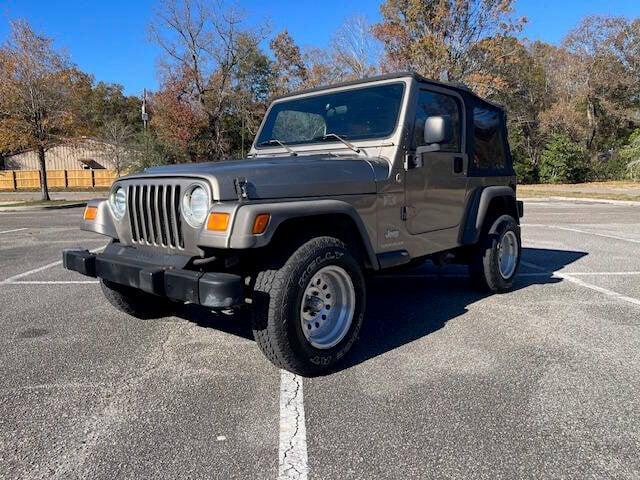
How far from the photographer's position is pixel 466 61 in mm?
26297

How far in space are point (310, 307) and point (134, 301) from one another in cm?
184

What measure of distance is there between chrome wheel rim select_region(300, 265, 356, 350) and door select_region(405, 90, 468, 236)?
0.91m

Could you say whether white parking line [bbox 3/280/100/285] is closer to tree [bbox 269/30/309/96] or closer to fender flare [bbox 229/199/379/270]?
fender flare [bbox 229/199/379/270]

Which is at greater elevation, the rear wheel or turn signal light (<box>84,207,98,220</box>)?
turn signal light (<box>84,207,98,220</box>)

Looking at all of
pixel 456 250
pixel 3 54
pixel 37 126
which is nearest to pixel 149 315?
pixel 456 250

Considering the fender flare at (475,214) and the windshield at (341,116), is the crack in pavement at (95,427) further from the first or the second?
the fender flare at (475,214)

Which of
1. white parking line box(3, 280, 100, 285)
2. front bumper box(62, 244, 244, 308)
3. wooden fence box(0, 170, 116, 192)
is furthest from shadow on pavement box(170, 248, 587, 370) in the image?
wooden fence box(0, 170, 116, 192)

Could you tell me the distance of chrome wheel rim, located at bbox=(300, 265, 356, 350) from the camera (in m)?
3.48

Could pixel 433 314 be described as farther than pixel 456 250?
No

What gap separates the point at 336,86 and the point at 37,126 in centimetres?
2052

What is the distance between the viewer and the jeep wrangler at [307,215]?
3.12 meters

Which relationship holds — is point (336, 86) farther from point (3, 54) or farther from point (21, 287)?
point (3, 54)

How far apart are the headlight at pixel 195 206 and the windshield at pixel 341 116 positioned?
4.91ft

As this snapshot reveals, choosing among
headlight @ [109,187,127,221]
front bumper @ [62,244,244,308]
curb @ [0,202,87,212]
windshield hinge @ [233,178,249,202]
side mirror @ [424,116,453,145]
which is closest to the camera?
front bumper @ [62,244,244,308]
